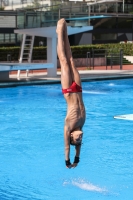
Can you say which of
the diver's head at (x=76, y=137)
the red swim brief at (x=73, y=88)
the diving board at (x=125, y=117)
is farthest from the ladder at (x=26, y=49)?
the red swim brief at (x=73, y=88)

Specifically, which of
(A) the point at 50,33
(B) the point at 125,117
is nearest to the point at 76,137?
(B) the point at 125,117

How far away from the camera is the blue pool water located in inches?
499

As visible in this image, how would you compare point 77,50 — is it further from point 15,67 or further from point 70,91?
point 70,91

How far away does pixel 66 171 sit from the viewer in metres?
14.5

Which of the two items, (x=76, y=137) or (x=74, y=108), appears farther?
(x=76, y=137)

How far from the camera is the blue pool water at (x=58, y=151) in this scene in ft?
41.6

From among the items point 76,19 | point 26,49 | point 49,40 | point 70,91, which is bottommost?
point 26,49

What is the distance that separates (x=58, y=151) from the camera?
16.7 metres

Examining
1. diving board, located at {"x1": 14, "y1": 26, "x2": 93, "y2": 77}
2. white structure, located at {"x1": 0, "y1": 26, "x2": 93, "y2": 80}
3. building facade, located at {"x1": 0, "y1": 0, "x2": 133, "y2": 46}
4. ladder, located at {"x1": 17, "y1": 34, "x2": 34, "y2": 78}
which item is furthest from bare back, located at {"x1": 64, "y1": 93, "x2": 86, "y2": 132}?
ladder, located at {"x1": 17, "y1": 34, "x2": 34, "y2": 78}

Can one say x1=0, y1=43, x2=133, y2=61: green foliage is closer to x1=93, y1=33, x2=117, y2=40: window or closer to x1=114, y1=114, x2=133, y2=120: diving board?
x1=93, y1=33, x2=117, y2=40: window

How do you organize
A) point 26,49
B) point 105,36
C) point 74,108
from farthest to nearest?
point 105,36
point 26,49
point 74,108

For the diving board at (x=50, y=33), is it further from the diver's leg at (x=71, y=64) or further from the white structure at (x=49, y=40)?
the diver's leg at (x=71, y=64)

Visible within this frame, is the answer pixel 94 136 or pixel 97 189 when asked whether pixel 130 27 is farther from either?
pixel 97 189

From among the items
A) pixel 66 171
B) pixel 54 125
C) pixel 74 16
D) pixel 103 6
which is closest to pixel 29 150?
pixel 66 171
